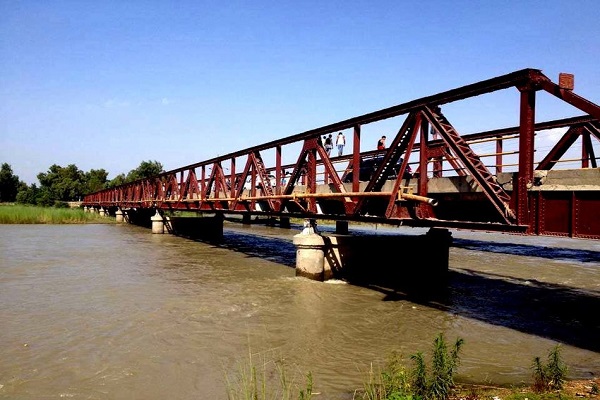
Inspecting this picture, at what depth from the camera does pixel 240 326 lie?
9906mm

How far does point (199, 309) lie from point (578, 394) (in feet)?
28.0

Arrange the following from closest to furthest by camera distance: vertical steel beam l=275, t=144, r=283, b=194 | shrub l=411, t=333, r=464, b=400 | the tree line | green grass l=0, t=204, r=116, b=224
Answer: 1. shrub l=411, t=333, r=464, b=400
2. vertical steel beam l=275, t=144, r=283, b=194
3. green grass l=0, t=204, r=116, b=224
4. the tree line

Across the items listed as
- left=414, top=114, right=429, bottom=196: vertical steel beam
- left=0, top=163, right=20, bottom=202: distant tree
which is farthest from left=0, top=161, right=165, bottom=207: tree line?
left=414, top=114, right=429, bottom=196: vertical steel beam

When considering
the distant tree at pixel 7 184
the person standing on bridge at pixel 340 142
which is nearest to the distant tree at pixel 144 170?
the distant tree at pixel 7 184

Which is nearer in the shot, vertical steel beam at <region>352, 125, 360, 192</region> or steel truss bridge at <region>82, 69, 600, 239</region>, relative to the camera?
steel truss bridge at <region>82, 69, 600, 239</region>

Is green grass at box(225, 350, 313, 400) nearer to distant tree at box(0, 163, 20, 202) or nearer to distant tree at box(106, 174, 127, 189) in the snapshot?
distant tree at box(106, 174, 127, 189)

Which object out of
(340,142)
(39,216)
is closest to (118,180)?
(39,216)

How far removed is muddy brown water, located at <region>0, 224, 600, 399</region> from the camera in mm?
7000

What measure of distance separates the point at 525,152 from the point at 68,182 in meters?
119

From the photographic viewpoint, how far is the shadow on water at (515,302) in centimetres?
1043

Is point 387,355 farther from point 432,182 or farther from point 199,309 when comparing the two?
point 199,309

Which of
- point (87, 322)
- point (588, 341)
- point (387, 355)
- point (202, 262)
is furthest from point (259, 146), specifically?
point (588, 341)

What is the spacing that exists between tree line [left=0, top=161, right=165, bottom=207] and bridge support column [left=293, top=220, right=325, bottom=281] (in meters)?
92.4

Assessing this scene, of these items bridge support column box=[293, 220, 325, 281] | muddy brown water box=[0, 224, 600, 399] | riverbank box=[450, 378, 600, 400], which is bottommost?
muddy brown water box=[0, 224, 600, 399]
